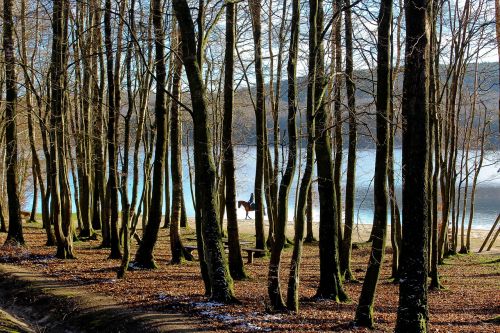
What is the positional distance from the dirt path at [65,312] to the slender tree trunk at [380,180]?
2381 mm

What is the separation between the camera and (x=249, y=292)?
32.9 ft

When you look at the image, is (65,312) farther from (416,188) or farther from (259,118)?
(259,118)

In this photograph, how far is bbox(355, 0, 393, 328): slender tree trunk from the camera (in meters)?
7.58

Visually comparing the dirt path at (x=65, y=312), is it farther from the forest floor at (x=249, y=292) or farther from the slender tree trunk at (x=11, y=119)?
the slender tree trunk at (x=11, y=119)

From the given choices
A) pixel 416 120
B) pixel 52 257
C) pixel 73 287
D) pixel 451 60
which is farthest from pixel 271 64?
pixel 416 120

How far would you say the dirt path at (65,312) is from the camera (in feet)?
25.8

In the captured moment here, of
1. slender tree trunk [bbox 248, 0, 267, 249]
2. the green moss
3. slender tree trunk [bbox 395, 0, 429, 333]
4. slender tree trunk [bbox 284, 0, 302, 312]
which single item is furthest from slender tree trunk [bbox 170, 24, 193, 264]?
slender tree trunk [bbox 395, 0, 429, 333]

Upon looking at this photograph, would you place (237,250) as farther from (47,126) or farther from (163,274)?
(47,126)

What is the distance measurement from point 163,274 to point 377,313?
196 inches

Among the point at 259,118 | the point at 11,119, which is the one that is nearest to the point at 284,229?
the point at 259,118

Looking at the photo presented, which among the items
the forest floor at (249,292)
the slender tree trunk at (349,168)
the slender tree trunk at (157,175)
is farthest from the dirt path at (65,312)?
the slender tree trunk at (349,168)

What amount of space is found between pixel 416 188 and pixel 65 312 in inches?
248

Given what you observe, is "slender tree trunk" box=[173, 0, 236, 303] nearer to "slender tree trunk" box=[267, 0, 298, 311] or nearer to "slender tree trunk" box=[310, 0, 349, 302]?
"slender tree trunk" box=[267, 0, 298, 311]

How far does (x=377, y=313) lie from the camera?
30.7ft
